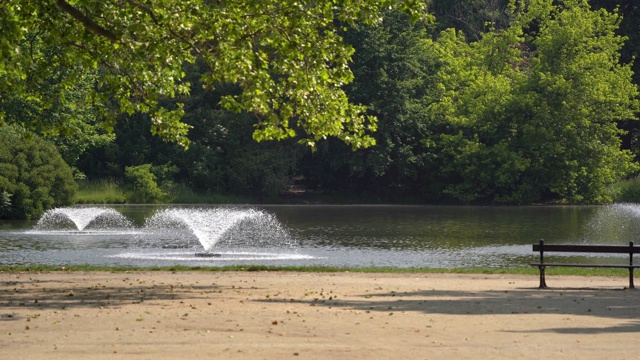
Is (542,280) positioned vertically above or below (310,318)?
above

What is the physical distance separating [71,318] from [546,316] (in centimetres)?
732

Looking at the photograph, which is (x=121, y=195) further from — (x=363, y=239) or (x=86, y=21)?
(x=86, y=21)

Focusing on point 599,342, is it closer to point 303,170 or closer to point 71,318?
point 71,318

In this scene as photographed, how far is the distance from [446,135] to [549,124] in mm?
6076

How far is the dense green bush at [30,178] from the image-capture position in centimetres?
5080

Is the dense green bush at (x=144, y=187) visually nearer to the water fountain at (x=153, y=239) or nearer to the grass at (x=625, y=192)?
the water fountain at (x=153, y=239)

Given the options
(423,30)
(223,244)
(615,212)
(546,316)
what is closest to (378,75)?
(423,30)

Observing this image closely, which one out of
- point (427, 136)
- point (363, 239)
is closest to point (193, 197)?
point (427, 136)

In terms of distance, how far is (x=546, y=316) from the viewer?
1791cm

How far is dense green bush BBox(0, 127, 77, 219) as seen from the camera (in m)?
50.8

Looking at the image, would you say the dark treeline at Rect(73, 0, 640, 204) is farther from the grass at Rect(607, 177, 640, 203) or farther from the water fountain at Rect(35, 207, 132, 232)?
the water fountain at Rect(35, 207, 132, 232)

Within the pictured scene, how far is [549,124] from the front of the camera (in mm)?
67438

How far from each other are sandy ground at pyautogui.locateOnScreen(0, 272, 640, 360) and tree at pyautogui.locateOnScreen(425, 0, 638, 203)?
1668 inches

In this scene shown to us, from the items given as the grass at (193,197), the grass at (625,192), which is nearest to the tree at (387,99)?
the grass at (193,197)
